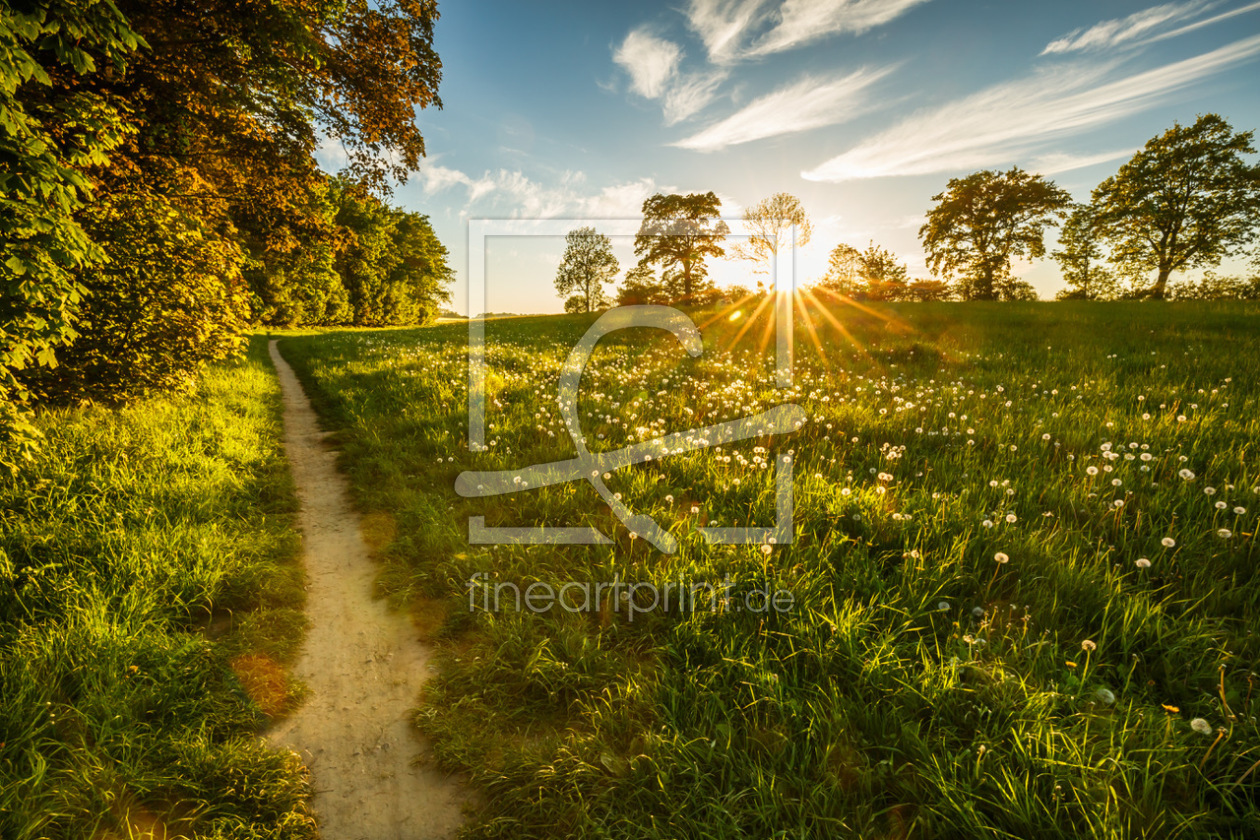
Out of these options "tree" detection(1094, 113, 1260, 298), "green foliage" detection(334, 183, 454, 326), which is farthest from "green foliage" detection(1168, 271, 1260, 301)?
"green foliage" detection(334, 183, 454, 326)

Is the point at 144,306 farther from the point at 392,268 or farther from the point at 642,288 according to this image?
the point at 392,268

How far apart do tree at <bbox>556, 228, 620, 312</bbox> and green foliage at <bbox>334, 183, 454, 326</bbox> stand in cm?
1848

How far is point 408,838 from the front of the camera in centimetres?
221

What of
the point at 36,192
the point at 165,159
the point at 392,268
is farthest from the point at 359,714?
the point at 392,268

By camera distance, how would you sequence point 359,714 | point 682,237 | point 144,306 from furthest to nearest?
point 682,237 < point 144,306 < point 359,714

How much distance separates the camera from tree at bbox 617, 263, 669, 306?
52.0m

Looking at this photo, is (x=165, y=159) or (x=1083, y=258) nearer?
(x=165, y=159)

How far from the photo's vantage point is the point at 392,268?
60.2m

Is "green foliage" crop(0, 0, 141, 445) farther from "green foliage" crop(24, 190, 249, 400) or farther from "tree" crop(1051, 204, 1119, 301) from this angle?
"tree" crop(1051, 204, 1119, 301)

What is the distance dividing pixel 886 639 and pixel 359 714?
3170mm

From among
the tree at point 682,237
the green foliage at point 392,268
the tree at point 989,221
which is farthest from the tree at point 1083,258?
the green foliage at point 392,268

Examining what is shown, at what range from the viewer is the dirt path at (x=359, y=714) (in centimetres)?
230

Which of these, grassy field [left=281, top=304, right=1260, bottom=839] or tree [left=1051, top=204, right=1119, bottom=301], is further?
tree [left=1051, top=204, right=1119, bottom=301]

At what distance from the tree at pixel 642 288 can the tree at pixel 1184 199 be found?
4015cm
